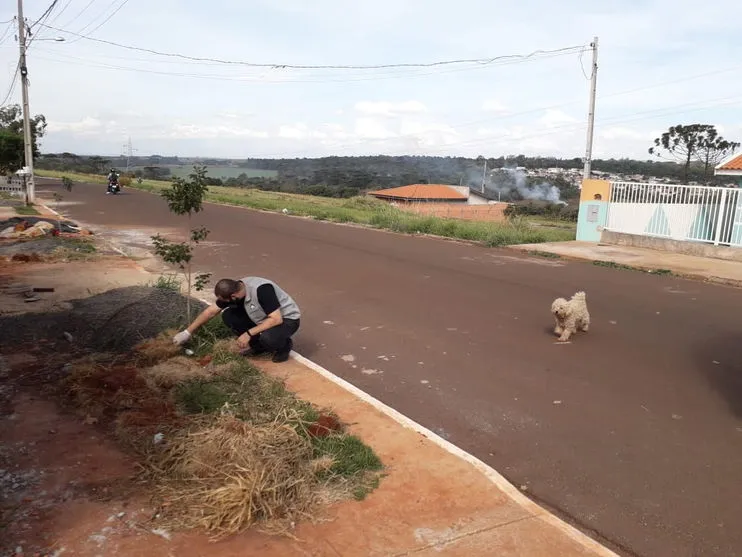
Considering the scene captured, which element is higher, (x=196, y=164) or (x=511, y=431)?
(x=196, y=164)

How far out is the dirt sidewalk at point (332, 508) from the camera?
309 cm

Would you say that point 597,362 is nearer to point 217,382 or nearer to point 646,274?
point 217,382

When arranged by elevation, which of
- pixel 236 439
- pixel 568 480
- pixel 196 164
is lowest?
pixel 568 480

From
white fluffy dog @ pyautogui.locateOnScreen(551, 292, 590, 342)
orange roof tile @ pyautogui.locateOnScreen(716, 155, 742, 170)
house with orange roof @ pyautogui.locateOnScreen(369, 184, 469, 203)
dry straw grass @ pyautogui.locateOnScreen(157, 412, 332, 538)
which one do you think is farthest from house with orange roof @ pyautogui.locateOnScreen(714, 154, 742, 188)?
house with orange roof @ pyautogui.locateOnScreen(369, 184, 469, 203)

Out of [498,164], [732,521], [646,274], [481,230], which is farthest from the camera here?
[498,164]

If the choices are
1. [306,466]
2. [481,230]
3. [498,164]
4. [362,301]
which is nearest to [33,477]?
[306,466]

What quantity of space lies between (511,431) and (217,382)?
2.45 metres

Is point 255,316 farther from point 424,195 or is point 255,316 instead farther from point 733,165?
point 424,195

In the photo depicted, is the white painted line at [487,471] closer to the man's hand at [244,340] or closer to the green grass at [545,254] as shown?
the man's hand at [244,340]

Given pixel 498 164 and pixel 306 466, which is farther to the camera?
pixel 498 164

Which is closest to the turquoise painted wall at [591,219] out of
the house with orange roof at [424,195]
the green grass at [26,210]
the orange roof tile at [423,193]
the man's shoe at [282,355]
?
the man's shoe at [282,355]

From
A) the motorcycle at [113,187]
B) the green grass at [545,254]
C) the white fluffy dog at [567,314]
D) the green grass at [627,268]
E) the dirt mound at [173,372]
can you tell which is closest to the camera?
the dirt mound at [173,372]

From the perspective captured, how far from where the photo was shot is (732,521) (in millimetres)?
3570

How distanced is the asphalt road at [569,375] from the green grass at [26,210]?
13810mm
